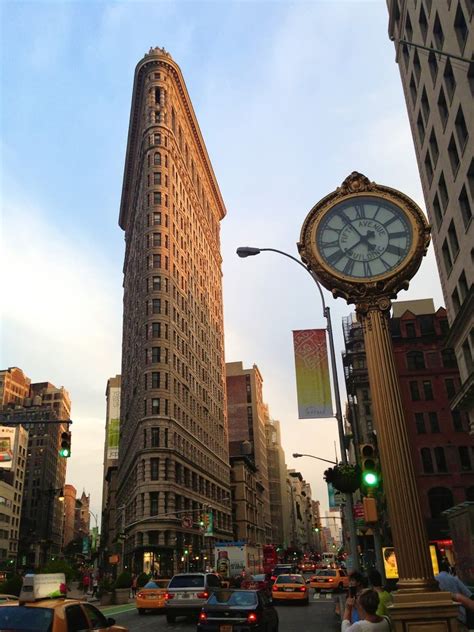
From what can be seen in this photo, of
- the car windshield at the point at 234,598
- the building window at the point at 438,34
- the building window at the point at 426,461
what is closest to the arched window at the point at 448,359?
the building window at the point at 426,461

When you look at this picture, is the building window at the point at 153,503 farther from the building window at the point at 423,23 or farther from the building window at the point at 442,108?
the building window at the point at 423,23

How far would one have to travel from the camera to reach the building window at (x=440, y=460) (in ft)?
188

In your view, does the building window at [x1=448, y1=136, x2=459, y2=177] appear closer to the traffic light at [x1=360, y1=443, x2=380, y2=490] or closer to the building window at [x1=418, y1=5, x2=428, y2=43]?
the building window at [x1=418, y1=5, x2=428, y2=43]

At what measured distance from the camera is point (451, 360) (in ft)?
202

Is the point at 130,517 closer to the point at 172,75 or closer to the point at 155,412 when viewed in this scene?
the point at 155,412

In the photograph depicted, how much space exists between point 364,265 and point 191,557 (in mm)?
69555

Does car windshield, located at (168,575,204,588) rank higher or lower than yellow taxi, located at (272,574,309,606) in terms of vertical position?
higher

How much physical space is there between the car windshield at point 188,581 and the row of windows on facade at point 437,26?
2783cm

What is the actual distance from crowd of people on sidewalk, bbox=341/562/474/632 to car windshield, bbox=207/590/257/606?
17.3ft

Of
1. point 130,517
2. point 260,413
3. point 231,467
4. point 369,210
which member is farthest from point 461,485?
point 260,413

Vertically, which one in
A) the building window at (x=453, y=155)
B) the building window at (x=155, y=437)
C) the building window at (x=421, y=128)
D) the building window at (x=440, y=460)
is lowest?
the building window at (x=440, y=460)

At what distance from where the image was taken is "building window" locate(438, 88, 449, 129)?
33.1m

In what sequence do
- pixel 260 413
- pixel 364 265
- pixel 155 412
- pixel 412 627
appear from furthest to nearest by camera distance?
1. pixel 260 413
2. pixel 155 412
3. pixel 364 265
4. pixel 412 627

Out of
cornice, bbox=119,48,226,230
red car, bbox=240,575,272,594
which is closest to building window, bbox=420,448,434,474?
red car, bbox=240,575,272,594
